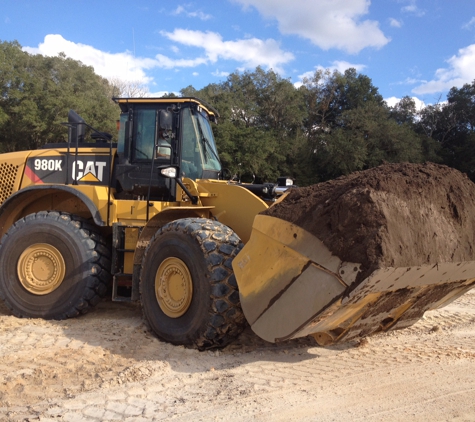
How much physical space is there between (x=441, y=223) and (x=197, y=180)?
2789 millimetres

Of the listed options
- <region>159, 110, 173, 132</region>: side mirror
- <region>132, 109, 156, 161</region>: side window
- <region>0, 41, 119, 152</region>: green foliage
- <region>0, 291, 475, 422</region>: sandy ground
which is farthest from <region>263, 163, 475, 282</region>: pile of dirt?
<region>0, 41, 119, 152</region>: green foliage

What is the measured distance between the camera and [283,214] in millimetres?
3783

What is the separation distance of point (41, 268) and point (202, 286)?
247 cm

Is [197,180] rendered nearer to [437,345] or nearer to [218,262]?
[218,262]

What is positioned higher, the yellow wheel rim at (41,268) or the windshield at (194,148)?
the windshield at (194,148)

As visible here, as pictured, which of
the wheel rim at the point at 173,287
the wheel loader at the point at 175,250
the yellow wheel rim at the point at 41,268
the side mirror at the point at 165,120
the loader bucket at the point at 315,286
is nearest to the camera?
the loader bucket at the point at 315,286

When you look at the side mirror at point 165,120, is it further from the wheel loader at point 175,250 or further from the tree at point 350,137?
the tree at point 350,137

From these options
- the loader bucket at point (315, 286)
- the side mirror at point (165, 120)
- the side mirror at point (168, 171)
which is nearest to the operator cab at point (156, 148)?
the side mirror at point (165, 120)

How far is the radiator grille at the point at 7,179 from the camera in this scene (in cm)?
651

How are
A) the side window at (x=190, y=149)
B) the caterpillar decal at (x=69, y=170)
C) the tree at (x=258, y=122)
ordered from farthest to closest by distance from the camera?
the tree at (x=258, y=122), the caterpillar decal at (x=69, y=170), the side window at (x=190, y=149)

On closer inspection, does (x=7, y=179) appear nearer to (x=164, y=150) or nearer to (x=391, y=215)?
(x=164, y=150)

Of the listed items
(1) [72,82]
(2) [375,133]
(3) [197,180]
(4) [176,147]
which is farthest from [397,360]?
(1) [72,82]

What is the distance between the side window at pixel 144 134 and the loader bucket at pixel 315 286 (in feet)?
7.83

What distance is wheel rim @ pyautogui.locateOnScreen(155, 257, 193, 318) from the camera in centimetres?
448
